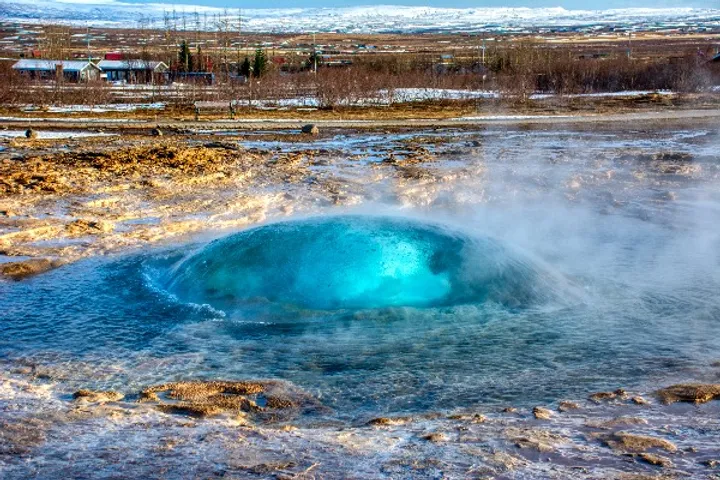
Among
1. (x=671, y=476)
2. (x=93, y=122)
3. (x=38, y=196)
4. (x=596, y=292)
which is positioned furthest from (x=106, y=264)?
(x=93, y=122)

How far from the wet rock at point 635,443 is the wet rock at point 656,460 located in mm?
60

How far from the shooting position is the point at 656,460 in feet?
11.8

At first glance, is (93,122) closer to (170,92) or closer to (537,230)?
(170,92)

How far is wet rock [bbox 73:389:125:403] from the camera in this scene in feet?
14.7

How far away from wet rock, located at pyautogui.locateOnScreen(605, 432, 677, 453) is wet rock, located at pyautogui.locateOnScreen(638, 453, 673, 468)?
0.06 metres

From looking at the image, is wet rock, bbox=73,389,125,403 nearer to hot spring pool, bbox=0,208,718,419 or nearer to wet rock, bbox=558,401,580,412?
hot spring pool, bbox=0,208,718,419

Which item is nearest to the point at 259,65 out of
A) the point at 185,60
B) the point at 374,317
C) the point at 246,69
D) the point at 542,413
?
the point at 246,69

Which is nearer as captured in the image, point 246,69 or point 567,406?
point 567,406

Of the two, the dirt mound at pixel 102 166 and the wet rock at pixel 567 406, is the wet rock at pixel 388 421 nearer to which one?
the wet rock at pixel 567 406

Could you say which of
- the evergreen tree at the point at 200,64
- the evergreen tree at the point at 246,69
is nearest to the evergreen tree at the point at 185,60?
the evergreen tree at the point at 200,64

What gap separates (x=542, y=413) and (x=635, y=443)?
553 mm

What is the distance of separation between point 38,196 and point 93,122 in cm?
1156

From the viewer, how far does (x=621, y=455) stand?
3.66 metres

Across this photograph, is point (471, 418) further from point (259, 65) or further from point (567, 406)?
point (259, 65)
